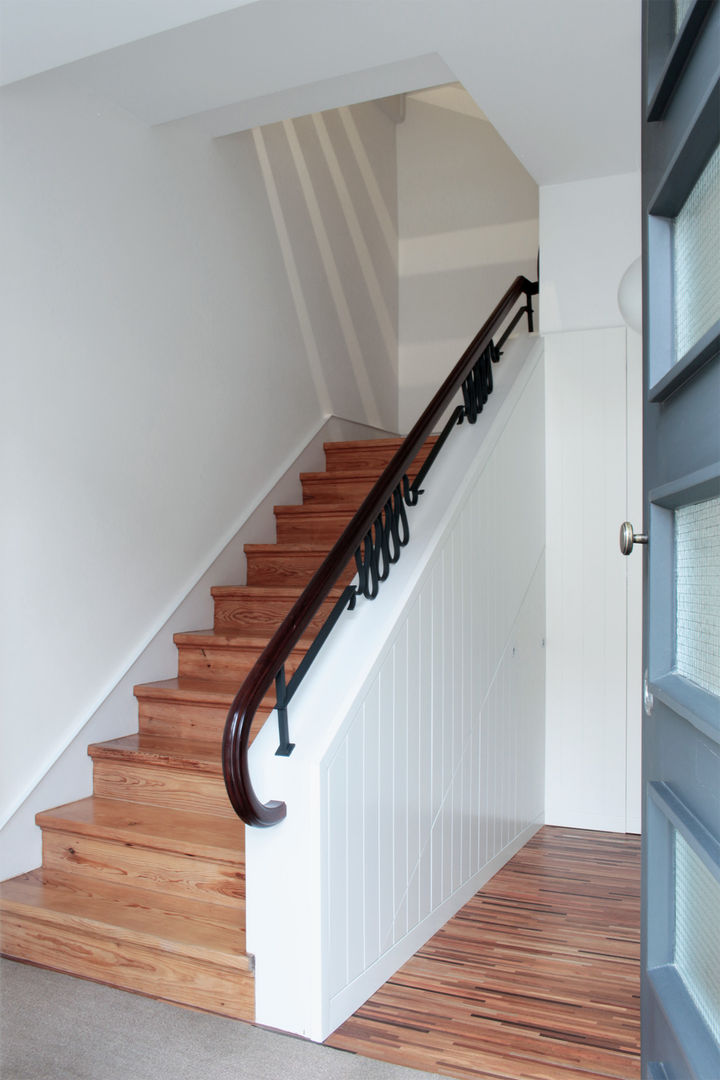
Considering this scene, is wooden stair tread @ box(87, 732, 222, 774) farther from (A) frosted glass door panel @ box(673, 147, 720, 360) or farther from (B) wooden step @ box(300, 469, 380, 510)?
(A) frosted glass door panel @ box(673, 147, 720, 360)

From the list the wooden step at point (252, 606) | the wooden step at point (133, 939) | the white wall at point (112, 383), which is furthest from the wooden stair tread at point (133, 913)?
the wooden step at point (252, 606)

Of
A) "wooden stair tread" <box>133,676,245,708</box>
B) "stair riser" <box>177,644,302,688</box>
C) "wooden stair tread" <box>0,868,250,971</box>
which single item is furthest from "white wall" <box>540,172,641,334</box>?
"wooden stair tread" <box>0,868,250,971</box>

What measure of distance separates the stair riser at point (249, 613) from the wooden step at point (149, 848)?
40.3 inches

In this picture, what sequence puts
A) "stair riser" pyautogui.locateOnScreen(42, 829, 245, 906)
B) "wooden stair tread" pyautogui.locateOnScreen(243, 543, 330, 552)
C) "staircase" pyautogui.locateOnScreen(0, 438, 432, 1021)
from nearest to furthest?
Answer: "staircase" pyautogui.locateOnScreen(0, 438, 432, 1021)
"stair riser" pyautogui.locateOnScreen(42, 829, 245, 906)
"wooden stair tread" pyautogui.locateOnScreen(243, 543, 330, 552)

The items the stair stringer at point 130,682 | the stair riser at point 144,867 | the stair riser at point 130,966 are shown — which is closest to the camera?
the stair riser at point 130,966

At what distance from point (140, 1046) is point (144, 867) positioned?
0.69 m

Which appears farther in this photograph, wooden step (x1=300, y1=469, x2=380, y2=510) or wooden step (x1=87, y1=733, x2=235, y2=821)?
wooden step (x1=300, y1=469, x2=380, y2=510)

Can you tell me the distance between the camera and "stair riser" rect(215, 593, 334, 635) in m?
4.10

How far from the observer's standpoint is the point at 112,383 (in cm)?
367

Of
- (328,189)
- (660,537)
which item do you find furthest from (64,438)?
(328,189)

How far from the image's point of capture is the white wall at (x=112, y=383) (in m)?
3.24

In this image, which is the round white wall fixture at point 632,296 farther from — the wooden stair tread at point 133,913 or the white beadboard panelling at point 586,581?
the wooden stair tread at point 133,913

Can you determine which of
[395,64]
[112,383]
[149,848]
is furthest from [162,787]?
[395,64]

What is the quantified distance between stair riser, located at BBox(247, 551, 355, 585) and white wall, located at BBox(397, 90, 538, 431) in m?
2.59
